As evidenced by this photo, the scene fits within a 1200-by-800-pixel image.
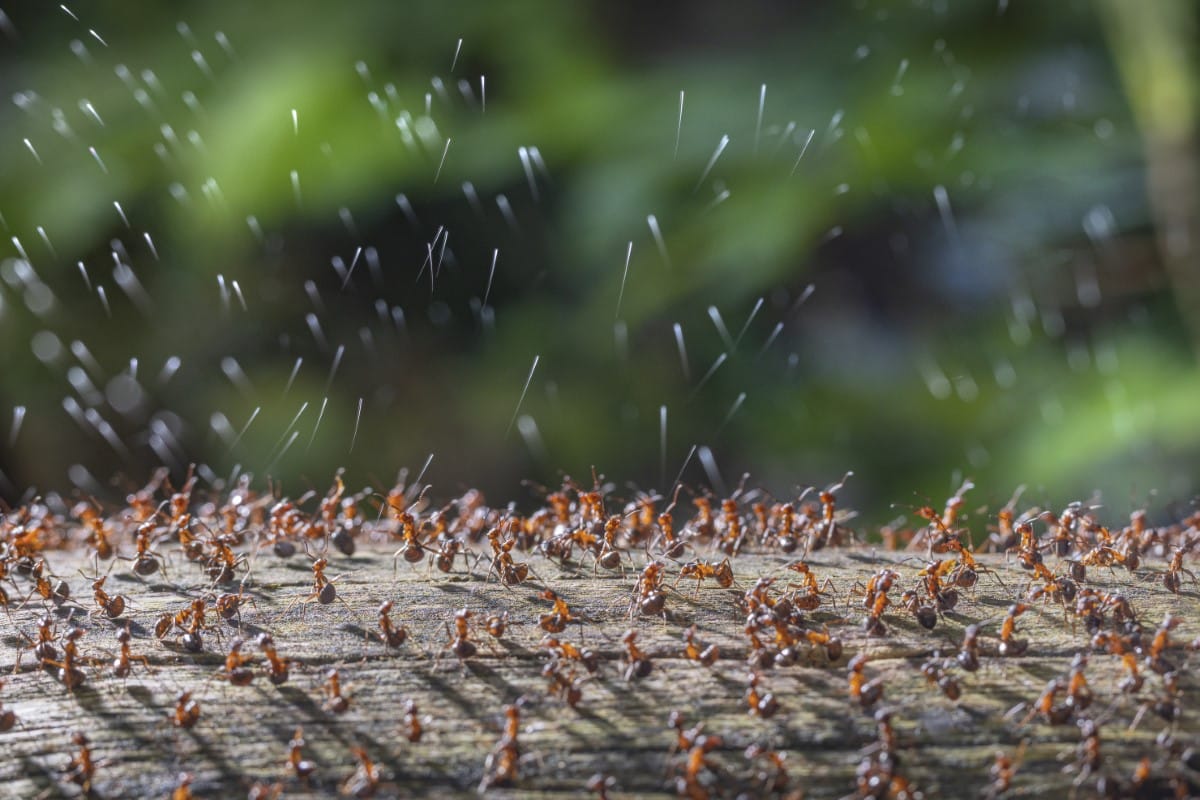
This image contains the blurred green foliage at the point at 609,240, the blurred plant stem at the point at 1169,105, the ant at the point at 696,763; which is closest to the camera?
the ant at the point at 696,763

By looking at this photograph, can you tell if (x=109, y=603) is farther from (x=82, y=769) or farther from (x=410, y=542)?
(x=410, y=542)

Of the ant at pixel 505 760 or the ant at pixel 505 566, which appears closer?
the ant at pixel 505 760

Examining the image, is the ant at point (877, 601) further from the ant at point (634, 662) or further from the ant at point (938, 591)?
the ant at point (634, 662)

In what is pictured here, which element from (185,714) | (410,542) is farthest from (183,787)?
(410,542)

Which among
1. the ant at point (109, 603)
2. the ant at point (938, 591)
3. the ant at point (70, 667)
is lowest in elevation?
the ant at point (70, 667)

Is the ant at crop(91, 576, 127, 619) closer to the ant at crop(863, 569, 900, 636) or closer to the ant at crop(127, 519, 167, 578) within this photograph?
the ant at crop(127, 519, 167, 578)

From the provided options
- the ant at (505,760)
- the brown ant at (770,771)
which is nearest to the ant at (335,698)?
the ant at (505,760)

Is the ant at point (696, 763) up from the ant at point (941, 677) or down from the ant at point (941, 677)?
down

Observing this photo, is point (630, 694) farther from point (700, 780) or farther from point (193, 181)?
point (193, 181)
